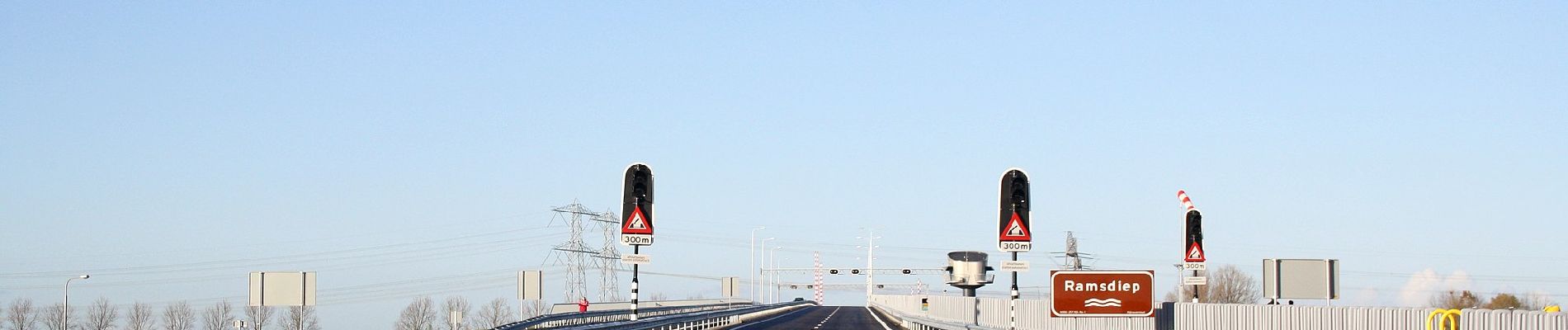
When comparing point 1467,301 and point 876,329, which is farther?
point 1467,301

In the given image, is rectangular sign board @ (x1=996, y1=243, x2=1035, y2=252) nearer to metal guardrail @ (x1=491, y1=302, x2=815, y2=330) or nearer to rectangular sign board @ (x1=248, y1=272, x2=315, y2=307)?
metal guardrail @ (x1=491, y1=302, x2=815, y2=330)

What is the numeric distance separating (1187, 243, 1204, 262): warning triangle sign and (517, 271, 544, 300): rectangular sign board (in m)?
20.6

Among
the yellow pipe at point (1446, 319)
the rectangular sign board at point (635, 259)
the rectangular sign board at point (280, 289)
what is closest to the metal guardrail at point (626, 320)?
the rectangular sign board at point (635, 259)

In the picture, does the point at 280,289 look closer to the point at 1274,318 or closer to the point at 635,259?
the point at 635,259

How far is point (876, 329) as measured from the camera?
64562 millimetres

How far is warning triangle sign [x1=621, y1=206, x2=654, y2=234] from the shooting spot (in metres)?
33.7

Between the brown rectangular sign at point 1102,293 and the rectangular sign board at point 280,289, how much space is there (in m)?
19.1

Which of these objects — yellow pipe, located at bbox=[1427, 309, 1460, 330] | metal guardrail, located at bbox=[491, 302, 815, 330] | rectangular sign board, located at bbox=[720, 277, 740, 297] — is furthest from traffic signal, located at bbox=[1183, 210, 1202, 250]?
rectangular sign board, located at bbox=[720, 277, 740, 297]

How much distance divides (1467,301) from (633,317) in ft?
219

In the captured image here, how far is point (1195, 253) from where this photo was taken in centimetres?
3434

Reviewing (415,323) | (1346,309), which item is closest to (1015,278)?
(1346,309)

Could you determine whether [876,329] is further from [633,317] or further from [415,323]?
[415,323]

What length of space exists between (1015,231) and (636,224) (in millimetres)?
8691

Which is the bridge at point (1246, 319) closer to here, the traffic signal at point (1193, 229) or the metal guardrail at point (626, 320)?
the metal guardrail at point (626, 320)
